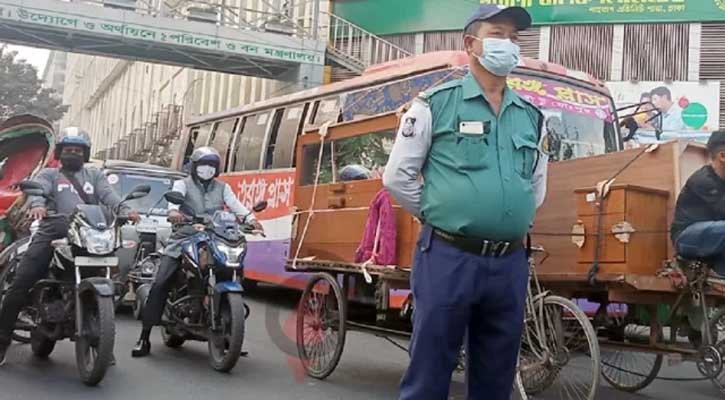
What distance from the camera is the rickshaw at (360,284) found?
5.25m

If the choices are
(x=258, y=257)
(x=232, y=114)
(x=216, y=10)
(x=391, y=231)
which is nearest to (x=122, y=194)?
(x=258, y=257)

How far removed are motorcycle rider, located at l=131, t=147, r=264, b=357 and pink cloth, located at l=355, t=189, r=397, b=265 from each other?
1404mm

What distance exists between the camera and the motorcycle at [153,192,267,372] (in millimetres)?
6398

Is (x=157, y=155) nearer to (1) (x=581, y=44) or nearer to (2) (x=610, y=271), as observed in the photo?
(1) (x=581, y=44)

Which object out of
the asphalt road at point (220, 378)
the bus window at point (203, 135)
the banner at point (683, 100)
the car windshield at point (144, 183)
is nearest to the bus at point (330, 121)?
the bus window at point (203, 135)

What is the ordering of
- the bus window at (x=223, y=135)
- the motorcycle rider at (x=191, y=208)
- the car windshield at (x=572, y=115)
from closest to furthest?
the motorcycle rider at (x=191, y=208) → the car windshield at (x=572, y=115) → the bus window at (x=223, y=135)

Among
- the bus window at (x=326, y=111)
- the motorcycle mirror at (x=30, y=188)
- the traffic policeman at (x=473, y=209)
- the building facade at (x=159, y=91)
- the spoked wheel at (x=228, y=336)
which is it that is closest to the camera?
the traffic policeman at (x=473, y=209)

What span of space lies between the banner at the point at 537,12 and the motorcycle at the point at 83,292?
15531 millimetres

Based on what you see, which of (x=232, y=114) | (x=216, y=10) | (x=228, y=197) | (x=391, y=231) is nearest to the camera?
(x=391, y=231)

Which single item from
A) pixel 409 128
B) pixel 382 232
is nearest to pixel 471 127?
pixel 409 128

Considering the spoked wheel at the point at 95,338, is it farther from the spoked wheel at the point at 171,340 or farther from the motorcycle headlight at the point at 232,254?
the spoked wheel at the point at 171,340

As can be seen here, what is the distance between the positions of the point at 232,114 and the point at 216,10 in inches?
324

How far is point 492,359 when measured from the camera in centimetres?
311

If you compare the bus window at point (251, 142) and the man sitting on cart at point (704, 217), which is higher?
the bus window at point (251, 142)
